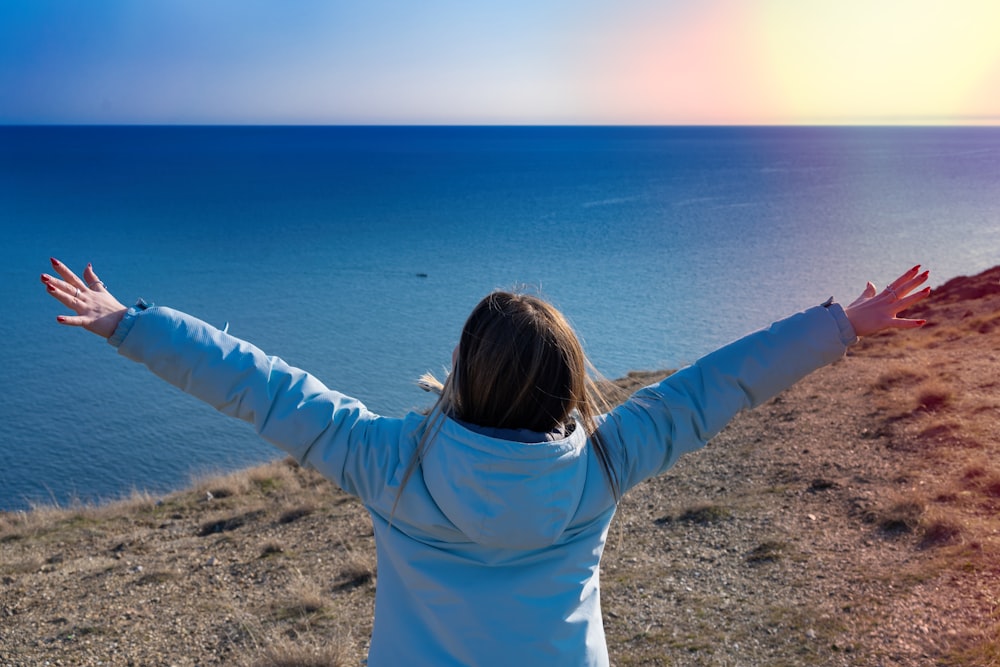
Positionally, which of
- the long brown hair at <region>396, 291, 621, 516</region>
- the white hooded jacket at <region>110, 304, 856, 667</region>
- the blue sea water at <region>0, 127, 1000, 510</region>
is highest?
the long brown hair at <region>396, 291, 621, 516</region>

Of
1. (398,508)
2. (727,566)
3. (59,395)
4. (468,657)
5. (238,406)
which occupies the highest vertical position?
(238,406)

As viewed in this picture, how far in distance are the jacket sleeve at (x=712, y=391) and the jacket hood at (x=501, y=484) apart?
21cm

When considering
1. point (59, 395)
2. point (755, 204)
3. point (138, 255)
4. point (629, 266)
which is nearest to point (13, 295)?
point (138, 255)

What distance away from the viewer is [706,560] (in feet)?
21.5

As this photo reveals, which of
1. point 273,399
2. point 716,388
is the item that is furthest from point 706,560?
point 273,399

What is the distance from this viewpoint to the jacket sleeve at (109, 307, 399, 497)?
1.77 m

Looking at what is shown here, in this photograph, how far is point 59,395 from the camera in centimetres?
2211

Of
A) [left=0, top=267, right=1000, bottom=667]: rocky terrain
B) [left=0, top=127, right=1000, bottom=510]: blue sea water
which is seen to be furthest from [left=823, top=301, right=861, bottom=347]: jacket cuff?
[left=0, top=267, right=1000, bottom=667]: rocky terrain

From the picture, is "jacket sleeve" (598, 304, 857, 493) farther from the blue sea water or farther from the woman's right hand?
the woman's right hand

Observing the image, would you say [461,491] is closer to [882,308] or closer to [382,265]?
[882,308]

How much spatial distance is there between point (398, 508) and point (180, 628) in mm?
5127

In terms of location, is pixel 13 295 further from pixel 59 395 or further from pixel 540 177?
pixel 540 177

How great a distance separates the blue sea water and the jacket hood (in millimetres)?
796

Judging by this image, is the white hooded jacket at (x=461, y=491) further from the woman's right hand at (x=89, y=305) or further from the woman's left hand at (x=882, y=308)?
the woman's left hand at (x=882, y=308)
